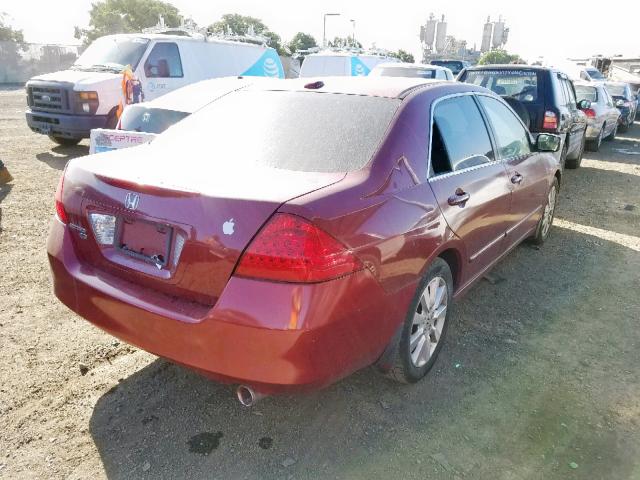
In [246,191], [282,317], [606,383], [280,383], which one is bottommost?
[606,383]

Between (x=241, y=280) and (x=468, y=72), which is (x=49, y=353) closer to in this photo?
(x=241, y=280)

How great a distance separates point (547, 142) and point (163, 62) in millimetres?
8360

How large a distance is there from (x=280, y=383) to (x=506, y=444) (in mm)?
1237

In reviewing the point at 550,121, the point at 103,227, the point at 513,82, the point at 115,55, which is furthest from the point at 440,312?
the point at 115,55

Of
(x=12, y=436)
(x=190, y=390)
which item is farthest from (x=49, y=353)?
(x=190, y=390)

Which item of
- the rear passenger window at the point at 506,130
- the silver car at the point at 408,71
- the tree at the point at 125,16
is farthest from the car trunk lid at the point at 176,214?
the tree at the point at 125,16

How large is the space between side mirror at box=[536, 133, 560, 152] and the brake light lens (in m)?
3.69

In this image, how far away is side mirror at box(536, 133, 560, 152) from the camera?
15.1 feet

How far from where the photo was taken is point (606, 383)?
3.15 meters

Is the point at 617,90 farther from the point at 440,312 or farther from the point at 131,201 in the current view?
the point at 131,201

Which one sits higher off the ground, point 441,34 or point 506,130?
point 441,34

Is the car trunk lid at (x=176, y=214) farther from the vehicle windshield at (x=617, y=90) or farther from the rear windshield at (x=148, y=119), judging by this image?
the vehicle windshield at (x=617, y=90)

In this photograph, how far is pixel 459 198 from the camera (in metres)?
3.06

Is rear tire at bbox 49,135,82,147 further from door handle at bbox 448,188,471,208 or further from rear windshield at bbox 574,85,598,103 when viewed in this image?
rear windshield at bbox 574,85,598,103
